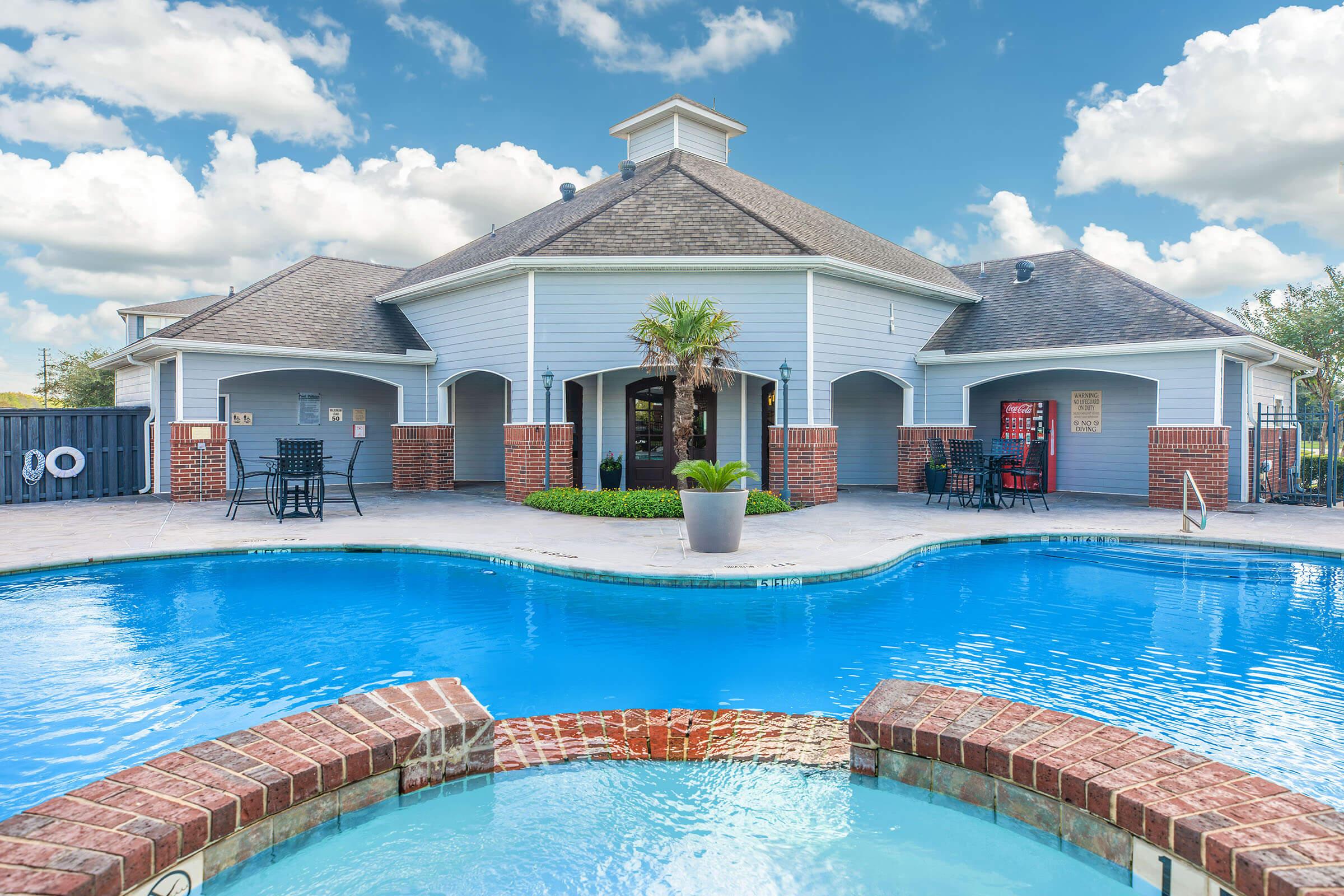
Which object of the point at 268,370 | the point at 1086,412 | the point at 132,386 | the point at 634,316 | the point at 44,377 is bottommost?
the point at 1086,412

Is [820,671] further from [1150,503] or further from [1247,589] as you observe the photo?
[1150,503]

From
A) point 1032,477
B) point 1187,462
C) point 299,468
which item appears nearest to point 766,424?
point 1032,477

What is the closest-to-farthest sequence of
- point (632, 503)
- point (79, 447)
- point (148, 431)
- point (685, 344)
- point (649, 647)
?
point (649, 647), point (632, 503), point (685, 344), point (79, 447), point (148, 431)

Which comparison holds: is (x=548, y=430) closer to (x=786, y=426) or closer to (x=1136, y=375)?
(x=786, y=426)

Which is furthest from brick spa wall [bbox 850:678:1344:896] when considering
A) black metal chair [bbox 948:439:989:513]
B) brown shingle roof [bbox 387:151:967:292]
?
brown shingle roof [bbox 387:151:967:292]

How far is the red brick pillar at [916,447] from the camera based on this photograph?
14030mm

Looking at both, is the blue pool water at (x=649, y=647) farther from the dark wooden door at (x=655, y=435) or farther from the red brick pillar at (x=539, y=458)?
the dark wooden door at (x=655, y=435)

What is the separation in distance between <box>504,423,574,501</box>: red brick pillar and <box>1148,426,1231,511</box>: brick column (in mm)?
10138

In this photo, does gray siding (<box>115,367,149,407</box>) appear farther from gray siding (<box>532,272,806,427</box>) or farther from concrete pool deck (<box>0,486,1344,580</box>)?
gray siding (<box>532,272,806,427</box>)

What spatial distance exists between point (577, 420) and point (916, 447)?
6.85 meters

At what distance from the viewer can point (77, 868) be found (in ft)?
5.53

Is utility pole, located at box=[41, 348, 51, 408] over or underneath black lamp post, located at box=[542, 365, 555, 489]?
over

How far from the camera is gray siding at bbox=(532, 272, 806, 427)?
12.0m

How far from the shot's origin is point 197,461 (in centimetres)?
1262
